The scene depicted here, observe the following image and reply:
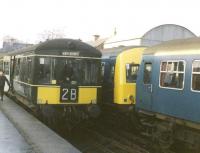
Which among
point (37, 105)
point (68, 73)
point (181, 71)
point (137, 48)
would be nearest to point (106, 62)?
point (137, 48)

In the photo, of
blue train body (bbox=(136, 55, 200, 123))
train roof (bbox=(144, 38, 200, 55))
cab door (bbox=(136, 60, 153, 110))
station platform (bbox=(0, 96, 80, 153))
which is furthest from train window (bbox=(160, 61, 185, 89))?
station platform (bbox=(0, 96, 80, 153))

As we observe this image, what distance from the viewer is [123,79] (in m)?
15.9

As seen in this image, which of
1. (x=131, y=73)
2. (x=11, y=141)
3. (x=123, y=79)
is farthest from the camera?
(x=131, y=73)

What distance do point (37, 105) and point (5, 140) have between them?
3.40m

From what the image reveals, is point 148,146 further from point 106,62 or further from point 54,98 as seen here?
point 106,62

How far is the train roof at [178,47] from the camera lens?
1090 cm

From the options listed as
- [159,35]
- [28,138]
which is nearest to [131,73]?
[28,138]

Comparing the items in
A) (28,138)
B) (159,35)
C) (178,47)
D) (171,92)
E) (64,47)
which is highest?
(159,35)

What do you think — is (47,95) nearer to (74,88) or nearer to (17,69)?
(74,88)

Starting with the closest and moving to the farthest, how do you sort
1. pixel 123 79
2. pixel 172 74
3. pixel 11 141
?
pixel 11 141 < pixel 172 74 < pixel 123 79

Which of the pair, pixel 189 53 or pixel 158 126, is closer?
pixel 189 53

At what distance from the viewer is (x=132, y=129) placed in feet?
56.9

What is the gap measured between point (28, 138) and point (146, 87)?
3.71 meters

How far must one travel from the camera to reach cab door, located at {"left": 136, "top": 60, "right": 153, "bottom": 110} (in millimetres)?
13141
